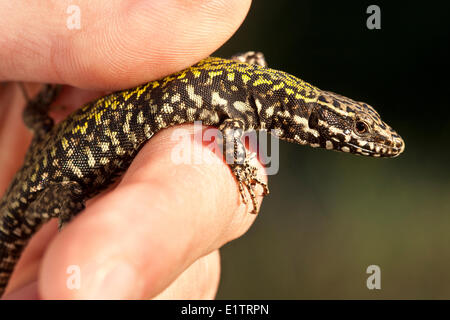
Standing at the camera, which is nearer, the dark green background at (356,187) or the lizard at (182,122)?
the lizard at (182,122)

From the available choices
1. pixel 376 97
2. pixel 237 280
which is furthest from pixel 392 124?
pixel 237 280

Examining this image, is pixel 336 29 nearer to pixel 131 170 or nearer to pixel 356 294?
pixel 356 294

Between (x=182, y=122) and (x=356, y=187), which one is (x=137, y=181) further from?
(x=356, y=187)

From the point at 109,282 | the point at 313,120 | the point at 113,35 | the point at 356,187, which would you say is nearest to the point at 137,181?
the point at 109,282

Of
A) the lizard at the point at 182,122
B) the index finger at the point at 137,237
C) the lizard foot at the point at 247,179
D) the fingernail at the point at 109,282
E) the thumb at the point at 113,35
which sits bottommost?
the fingernail at the point at 109,282

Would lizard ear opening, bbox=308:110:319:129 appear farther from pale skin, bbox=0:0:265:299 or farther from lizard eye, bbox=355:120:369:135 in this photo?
pale skin, bbox=0:0:265:299

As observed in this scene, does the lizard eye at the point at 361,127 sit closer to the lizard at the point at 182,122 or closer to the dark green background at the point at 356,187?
the lizard at the point at 182,122

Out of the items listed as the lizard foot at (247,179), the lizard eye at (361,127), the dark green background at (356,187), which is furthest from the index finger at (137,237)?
the dark green background at (356,187)

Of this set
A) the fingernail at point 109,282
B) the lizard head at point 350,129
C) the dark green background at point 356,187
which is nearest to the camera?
the fingernail at point 109,282
